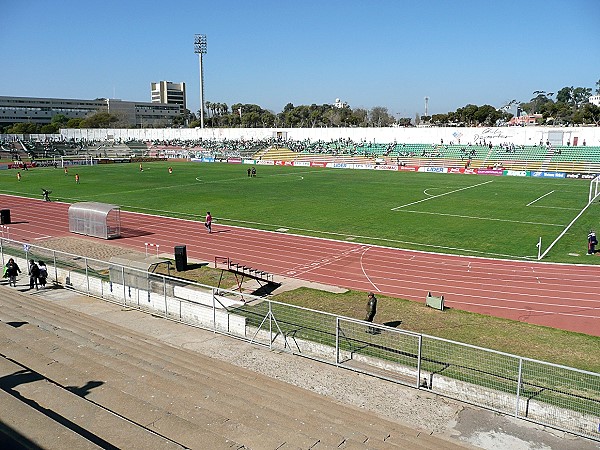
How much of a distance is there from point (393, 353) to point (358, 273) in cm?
1098

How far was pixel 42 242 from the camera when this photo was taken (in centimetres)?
2964

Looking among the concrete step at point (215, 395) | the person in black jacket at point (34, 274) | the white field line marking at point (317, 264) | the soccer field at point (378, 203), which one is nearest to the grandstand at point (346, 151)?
the soccer field at point (378, 203)

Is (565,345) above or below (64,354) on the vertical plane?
below

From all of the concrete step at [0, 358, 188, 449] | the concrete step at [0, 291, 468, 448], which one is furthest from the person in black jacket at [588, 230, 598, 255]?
the concrete step at [0, 358, 188, 449]

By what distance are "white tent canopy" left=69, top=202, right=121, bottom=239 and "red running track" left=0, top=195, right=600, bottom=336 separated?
0.92 metres

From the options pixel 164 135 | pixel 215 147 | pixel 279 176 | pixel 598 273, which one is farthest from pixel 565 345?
pixel 164 135

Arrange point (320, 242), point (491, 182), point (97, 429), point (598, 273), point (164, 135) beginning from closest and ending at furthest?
point (97, 429) < point (598, 273) < point (320, 242) < point (491, 182) < point (164, 135)

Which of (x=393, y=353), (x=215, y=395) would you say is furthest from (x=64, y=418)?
(x=393, y=353)

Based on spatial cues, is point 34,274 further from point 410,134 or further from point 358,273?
point 410,134

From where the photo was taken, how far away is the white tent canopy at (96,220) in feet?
102

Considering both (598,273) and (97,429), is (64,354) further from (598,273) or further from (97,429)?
(598,273)

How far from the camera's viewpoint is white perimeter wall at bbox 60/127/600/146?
268ft

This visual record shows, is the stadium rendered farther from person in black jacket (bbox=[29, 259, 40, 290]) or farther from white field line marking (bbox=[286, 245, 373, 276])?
person in black jacket (bbox=[29, 259, 40, 290])

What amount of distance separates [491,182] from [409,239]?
36.4 meters
